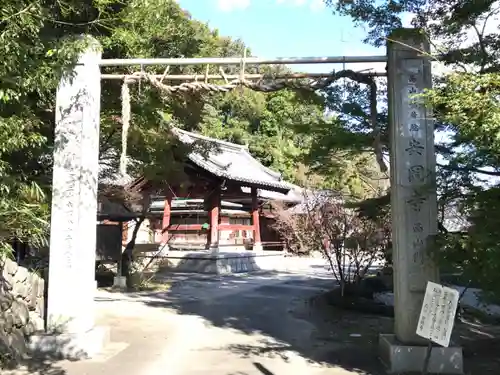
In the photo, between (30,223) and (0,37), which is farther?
(30,223)

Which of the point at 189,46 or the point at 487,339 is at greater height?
the point at 189,46

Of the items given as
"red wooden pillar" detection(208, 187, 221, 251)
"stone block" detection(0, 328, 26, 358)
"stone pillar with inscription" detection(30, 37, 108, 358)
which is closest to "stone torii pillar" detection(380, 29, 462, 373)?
"stone pillar with inscription" detection(30, 37, 108, 358)

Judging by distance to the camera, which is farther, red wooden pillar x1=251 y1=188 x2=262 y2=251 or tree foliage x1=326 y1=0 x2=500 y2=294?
red wooden pillar x1=251 y1=188 x2=262 y2=251

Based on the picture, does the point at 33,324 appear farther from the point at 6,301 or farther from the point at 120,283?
the point at 120,283

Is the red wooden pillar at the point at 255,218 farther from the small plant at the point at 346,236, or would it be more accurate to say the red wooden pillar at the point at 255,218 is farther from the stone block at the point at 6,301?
the stone block at the point at 6,301

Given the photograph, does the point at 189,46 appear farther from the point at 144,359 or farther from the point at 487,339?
the point at 487,339

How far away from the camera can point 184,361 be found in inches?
266

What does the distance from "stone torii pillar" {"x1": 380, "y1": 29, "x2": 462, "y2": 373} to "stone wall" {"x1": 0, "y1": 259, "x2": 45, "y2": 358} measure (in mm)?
4796

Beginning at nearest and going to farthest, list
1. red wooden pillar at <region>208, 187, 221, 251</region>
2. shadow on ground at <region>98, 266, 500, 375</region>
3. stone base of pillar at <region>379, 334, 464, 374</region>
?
stone base of pillar at <region>379, 334, 464, 374</region> → shadow on ground at <region>98, 266, 500, 375</region> → red wooden pillar at <region>208, 187, 221, 251</region>

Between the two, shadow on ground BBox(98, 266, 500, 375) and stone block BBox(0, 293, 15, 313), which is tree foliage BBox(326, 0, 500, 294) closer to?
shadow on ground BBox(98, 266, 500, 375)

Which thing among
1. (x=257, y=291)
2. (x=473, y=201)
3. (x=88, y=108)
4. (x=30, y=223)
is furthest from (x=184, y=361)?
(x=257, y=291)

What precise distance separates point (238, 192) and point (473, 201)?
1845 cm

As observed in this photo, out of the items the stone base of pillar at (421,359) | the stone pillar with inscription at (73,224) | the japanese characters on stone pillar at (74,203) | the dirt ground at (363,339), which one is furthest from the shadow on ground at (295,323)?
the japanese characters on stone pillar at (74,203)

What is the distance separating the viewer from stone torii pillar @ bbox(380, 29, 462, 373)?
20.6 ft
